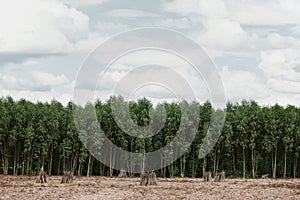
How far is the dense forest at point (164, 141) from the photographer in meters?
56.8

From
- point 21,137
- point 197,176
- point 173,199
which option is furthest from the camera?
point 197,176

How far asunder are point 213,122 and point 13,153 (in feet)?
72.8

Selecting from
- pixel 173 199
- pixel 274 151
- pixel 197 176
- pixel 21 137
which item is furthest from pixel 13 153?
pixel 173 199

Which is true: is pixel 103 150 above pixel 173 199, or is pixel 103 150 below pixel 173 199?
above

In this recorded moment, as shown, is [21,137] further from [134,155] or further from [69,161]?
[134,155]

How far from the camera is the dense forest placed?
2236 inches

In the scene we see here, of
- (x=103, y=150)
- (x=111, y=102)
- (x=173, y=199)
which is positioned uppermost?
(x=111, y=102)

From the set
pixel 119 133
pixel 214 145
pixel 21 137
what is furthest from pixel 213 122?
pixel 21 137

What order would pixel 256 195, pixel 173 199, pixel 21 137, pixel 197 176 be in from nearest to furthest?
pixel 173 199, pixel 256 195, pixel 21 137, pixel 197 176

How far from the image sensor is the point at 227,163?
59.5 meters

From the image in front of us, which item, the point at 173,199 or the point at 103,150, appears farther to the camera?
the point at 103,150

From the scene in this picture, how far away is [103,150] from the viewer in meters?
59.1

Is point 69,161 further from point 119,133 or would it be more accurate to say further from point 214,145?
point 214,145

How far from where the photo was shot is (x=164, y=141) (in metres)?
59.6
